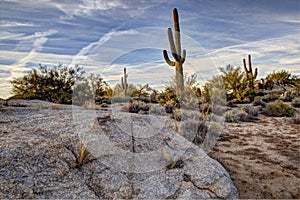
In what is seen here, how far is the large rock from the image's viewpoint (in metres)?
2.88

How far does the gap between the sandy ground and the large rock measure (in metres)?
0.53

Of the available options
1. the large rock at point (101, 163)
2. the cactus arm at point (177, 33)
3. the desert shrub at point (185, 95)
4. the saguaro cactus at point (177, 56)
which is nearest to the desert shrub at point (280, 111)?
the desert shrub at point (185, 95)

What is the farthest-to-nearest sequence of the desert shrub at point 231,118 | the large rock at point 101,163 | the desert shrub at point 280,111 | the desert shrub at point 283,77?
the desert shrub at point 283,77
the desert shrub at point 280,111
the desert shrub at point 231,118
the large rock at point 101,163

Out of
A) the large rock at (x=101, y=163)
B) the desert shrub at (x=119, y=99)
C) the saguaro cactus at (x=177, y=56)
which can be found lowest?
the large rock at (x=101, y=163)

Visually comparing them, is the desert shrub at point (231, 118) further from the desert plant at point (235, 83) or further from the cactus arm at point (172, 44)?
the desert plant at point (235, 83)

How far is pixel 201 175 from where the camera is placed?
11.7ft

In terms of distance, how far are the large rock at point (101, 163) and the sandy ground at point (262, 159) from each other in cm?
53

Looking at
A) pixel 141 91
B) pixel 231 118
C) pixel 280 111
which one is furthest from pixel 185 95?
pixel 141 91

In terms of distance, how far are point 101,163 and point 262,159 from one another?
346cm

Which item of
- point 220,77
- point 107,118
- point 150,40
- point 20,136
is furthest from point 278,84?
point 20,136

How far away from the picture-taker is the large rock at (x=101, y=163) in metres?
2.88

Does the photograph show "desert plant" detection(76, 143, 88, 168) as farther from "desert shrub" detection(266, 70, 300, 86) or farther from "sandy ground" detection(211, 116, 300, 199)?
"desert shrub" detection(266, 70, 300, 86)

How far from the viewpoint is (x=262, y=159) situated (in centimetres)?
489

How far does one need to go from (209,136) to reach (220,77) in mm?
12240
